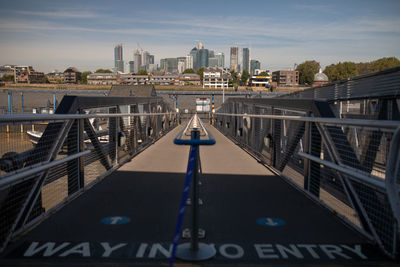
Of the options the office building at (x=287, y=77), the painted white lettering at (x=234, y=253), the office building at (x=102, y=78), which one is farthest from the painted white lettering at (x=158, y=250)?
the office building at (x=102, y=78)

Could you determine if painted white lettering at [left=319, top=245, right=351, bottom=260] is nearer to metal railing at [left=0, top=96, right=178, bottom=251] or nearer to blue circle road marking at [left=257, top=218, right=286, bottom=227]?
blue circle road marking at [left=257, top=218, right=286, bottom=227]

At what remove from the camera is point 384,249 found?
10.2ft

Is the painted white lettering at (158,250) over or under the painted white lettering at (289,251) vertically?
over

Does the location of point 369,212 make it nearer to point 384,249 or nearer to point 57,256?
point 384,249

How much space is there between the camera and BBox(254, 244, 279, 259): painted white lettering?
2.99 meters

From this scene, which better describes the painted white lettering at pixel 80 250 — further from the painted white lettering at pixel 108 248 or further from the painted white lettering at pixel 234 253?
the painted white lettering at pixel 234 253

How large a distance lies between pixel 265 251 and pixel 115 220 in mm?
1652

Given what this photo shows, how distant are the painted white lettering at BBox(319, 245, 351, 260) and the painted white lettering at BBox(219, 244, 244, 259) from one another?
28.6 inches

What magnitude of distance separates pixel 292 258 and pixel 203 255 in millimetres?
731

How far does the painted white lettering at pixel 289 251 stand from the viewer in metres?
3.01

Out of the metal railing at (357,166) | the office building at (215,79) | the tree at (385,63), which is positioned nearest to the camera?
the metal railing at (357,166)

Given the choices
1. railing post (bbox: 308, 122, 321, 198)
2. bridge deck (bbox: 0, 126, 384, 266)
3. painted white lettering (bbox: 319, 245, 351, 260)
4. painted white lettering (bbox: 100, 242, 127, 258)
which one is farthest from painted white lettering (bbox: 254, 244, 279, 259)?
railing post (bbox: 308, 122, 321, 198)

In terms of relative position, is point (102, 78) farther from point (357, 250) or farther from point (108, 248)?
point (357, 250)

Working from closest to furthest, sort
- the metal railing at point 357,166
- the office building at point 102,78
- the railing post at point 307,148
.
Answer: the metal railing at point 357,166
the railing post at point 307,148
the office building at point 102,78
